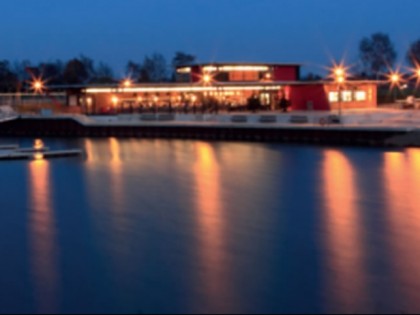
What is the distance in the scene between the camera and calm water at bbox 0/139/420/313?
1006 cm

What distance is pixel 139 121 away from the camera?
137ft

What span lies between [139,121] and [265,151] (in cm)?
1283

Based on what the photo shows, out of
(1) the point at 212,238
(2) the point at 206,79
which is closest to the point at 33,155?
(1) the point at 212,238

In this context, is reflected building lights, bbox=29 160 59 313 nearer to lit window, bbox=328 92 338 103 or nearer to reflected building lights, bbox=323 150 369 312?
reflected building lights, bbox=323 150 369 312

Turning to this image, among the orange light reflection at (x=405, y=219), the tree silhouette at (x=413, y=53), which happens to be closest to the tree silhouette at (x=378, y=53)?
the tree silhouette at (x=413, y=53)

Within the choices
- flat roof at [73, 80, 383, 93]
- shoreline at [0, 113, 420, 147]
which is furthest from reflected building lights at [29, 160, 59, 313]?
flat roof at [73, 80, 383, 93]

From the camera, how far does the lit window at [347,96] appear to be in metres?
44.5

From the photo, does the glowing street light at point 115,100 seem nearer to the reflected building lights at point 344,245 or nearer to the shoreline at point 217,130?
the shoreline at point 217,130

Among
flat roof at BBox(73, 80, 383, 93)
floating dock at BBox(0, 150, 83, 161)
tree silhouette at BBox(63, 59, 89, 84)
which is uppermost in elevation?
tree silhouette at BBox(63, 59, 89, 84)

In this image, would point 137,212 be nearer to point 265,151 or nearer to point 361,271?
point 361,271

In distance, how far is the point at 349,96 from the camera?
4497cm

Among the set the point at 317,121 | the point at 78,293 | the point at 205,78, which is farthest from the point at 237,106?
the point at 78,293

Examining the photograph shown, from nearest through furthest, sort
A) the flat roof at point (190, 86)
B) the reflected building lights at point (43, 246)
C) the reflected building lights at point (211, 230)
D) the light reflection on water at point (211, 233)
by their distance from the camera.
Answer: the reflected building lights at point (43, 246), the light reflection on water at point (211, 233), the reflected building lights at point (211, 230), the flat roof at point (190, 86)

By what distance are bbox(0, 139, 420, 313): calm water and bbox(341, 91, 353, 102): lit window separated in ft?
64.0
